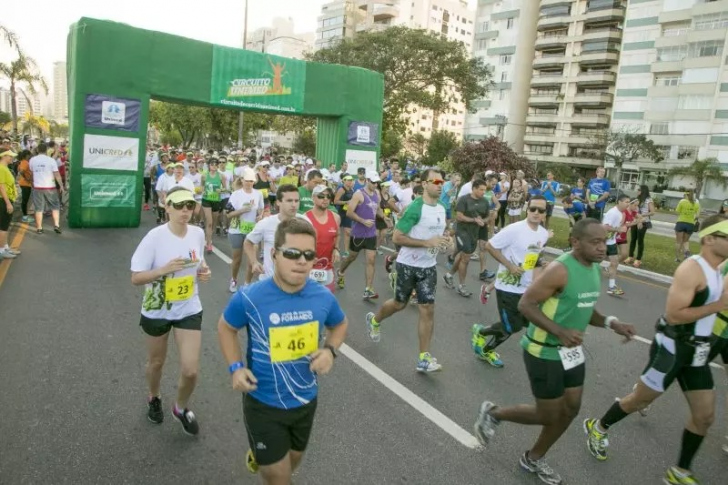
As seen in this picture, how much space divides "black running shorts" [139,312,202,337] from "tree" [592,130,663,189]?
186 feet

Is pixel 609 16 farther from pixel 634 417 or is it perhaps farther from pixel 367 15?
pixel 634 417

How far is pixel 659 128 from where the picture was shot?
175 ft

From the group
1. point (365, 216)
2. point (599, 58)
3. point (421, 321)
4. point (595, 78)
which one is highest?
point (599, 58)

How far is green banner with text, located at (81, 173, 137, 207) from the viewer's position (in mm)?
12859

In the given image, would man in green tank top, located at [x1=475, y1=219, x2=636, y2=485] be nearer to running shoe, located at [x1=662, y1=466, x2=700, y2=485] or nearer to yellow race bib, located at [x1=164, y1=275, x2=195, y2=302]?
running shoe, located at [x1=662, y1=466, x2=700, y2=485]

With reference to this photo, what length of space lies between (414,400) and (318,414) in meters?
0.90

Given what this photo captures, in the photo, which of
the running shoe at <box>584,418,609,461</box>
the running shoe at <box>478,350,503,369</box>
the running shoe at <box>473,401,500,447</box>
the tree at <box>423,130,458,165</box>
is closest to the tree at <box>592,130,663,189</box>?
the tree at <box>423,130,458,165</box>

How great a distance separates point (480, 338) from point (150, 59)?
1145cm

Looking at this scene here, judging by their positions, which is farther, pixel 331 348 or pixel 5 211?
pixel 5 211

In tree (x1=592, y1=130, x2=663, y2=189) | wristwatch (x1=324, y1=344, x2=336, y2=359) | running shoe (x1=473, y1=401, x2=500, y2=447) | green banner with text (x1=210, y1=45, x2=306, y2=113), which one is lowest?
running shoe (x1=473, y1=401, x2=500, y2=447)

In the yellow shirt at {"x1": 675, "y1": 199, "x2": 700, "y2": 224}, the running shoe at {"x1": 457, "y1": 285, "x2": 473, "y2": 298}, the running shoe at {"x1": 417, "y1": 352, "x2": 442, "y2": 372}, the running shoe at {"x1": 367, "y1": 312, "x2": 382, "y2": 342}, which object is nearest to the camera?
the running shoe at {"x1": 417, "y1": 352, "x2": 442, "y2": 372}

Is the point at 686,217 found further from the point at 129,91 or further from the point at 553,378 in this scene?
the point at 129,91

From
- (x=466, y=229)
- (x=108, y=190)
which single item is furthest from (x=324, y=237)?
(x=108, y=190)

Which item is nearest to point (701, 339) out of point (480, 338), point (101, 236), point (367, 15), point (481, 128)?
point (480, 338)
